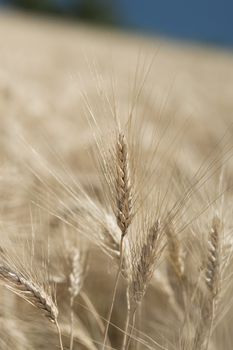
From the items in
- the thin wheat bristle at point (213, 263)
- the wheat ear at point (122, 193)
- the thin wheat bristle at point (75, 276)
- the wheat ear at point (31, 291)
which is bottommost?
the thin wheat bristle at point (75, 276)

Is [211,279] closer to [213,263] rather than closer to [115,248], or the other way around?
[213,263]

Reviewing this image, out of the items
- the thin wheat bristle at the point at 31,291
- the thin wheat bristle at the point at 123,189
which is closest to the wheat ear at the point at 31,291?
the thin wheat bristle at the point at 31,291

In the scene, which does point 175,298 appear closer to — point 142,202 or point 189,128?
point 142,202

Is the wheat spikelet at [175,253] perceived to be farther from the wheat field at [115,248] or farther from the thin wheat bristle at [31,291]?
the thin wheat bristle at [31,291]

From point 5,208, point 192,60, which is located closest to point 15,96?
point 5,208

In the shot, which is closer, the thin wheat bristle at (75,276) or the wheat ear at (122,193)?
the wheat ear at (122,193)

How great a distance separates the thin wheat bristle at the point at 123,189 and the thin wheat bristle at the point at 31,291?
11 centimetres

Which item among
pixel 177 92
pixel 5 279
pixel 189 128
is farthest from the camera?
pixel 177 92

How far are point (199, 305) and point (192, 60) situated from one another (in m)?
6.80

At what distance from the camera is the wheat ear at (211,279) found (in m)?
0.72

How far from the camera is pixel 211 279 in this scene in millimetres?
720

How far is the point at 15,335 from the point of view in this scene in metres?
0.73

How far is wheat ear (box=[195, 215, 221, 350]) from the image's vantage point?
72 cm

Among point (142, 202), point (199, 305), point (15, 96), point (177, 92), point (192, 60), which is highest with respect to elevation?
point (142, 202)
